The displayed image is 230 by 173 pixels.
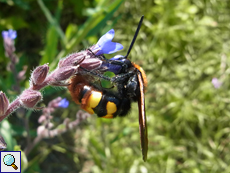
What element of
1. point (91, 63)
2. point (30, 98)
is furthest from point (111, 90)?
point (30, 98)

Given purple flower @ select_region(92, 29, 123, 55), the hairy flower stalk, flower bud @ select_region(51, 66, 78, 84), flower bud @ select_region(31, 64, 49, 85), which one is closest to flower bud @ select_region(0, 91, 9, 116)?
the hairy flower stalk

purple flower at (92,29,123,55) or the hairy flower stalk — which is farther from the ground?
purple flower at (92,29,123,55)

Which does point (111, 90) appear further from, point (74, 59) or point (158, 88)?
point (158, 88)

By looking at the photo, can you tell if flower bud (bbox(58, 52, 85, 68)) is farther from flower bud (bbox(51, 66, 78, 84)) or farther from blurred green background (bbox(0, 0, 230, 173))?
blurred green background (bbox(0, 0, 230, 173))

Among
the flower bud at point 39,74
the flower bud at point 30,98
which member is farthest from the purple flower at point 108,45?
the flower bud at point 30,98

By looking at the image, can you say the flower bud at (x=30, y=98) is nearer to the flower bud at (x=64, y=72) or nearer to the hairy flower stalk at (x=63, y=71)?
the hairy flower stalk at (x=63, y=71)

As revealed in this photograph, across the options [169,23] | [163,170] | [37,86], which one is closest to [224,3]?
[169,23]

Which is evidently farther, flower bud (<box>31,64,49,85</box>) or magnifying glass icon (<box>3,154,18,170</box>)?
magnifying glass icon (<box>3,154,18,170</box>)
